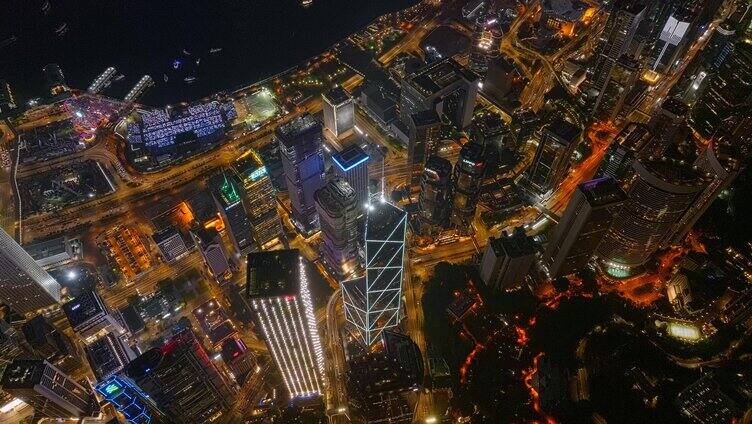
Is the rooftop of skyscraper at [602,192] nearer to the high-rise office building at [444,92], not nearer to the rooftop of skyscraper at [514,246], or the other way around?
the rooftop of skyscraper at [514,246]

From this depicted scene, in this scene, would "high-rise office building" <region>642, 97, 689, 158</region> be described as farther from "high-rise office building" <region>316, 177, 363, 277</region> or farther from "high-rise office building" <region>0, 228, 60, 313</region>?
"high-rise office building" <region>0, 228, 60, 313</region>

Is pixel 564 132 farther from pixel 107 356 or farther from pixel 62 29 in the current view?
pixel 62 29

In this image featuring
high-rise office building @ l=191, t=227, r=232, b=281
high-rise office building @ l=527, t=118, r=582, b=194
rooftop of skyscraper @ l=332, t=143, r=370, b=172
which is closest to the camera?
rooftop of skyscraper @ l=332, t=143, r=370, b=172

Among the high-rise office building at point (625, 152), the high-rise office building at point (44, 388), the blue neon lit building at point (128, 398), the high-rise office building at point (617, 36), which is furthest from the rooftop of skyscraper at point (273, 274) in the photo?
the high-rise office building at point (617, 36)

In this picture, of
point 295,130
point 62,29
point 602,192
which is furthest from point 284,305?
point 62,29

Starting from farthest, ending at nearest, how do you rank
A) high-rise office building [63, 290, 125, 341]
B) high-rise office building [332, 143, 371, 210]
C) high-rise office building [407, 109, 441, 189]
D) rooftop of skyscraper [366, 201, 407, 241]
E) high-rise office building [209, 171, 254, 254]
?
high-rise office building [407, 109, 441, 189], high-rise office building [209, 171, 254, 254], high-rise office building [332, 143, 371, 210], high-rise office building [63, 290, 125, 341], rooftop of skyscraper [366, 201, 407, 241]

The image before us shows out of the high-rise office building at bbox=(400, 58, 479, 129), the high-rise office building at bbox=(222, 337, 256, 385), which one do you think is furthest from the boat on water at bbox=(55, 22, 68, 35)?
the high-rise office building at bbox=(222, 337, 256, 385)


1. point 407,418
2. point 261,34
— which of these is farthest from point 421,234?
point 261,34
